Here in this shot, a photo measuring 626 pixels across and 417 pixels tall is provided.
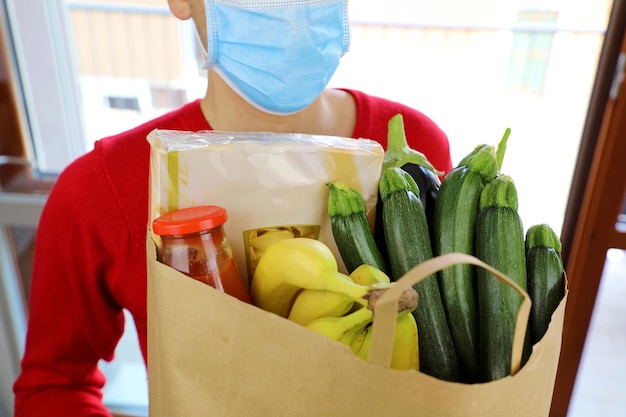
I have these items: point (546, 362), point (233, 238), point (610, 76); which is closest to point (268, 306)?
point (233, 238)

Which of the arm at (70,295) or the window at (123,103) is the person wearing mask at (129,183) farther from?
the window at (123,103)

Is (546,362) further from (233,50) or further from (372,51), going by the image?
(372,51)

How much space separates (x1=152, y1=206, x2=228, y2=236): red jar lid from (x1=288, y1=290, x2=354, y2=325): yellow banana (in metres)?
0.09

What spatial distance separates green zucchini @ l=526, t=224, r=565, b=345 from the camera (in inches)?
14.7

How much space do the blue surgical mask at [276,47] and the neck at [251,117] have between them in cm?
2

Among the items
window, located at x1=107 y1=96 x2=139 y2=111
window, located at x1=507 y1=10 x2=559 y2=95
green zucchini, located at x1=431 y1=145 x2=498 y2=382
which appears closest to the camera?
green zucchini, located at x1=431 y1=145 x2=498 y2=382

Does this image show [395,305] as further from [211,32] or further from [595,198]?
[595,198]

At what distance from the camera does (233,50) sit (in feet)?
2.08

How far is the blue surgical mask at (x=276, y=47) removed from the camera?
606 mm

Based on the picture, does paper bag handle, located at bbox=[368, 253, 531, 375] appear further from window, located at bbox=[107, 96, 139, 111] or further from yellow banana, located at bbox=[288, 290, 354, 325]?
window, located at bbox=[107, 96, 139, 111]

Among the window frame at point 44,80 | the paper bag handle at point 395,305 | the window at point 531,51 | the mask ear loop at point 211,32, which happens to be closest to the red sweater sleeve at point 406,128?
the mask ear loop at point 211,32

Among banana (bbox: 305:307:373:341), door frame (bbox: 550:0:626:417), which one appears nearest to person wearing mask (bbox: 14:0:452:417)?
banana (bbox: 305:307:373:341)

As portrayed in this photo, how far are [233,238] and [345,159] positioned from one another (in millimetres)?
124

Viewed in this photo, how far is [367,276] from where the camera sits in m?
0.37
